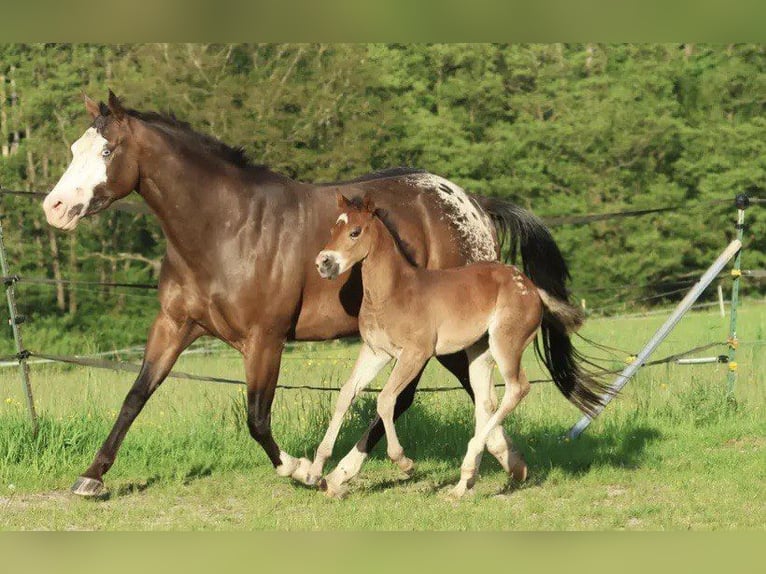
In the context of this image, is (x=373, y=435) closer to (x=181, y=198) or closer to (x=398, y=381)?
(x=398, y=381)

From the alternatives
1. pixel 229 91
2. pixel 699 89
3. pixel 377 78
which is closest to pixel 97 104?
pixel 229 91

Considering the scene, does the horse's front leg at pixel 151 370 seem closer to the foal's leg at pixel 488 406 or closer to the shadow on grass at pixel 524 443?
the shadow on grass at pixel 524 443

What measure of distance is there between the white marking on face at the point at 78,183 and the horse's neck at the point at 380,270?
155 centimetres

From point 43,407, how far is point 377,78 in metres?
17.1

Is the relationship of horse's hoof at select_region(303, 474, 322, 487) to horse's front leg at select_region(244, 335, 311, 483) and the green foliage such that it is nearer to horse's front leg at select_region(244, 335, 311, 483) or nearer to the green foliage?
horse's front leg at select_region(244, 335, 311, 483)

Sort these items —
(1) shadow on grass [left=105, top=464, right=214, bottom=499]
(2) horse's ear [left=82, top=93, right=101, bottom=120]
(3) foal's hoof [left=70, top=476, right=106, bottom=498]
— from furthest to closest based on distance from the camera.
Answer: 1. (1) shadow on grass [left=105, top=464, right=214, bottom=499]
2. (3) foal's hoof [left=70, top=476, right=106, bottom=498]
3. (2) horse's ear [left=82, top=93, right=101, bottom=120]

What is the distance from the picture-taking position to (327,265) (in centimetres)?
569

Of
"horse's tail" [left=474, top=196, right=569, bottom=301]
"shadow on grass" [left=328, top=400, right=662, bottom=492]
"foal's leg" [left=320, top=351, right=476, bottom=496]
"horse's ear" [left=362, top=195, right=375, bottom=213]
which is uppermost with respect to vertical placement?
"horse's ear" [left=362, top=195, right=375, bottom=213]

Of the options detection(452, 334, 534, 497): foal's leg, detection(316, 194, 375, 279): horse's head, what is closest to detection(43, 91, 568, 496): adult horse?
detection(452, 334, 534, 497): foal's leg

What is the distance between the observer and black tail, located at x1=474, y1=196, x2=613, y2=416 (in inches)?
284

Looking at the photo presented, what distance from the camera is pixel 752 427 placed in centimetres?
819

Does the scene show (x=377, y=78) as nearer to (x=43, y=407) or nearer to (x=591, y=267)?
(x=591, y=267)

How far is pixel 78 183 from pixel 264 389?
1566 millimetres

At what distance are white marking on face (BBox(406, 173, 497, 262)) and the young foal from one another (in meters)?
0.75
